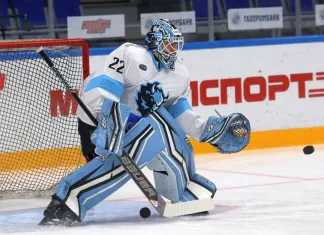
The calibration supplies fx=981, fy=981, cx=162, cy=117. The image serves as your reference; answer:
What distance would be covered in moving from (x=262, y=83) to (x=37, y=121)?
6.63 feet

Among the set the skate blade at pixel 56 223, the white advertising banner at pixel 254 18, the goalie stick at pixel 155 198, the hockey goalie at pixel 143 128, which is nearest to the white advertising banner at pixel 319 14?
the white advertising banner at pixel 254 18

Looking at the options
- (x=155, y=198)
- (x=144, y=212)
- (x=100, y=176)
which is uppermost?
(x=100, y=176)

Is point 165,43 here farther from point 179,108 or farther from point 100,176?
point 100,176

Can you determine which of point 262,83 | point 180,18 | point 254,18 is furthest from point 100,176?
point 254,18

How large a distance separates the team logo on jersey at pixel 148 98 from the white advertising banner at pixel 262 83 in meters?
2.59

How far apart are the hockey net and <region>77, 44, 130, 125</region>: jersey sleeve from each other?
931 mm

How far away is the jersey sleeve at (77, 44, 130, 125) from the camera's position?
4.19 metres

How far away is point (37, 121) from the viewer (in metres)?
5.77

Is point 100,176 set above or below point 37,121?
above

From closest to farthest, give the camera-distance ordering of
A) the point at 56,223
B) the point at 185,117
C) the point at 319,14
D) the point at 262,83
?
the point at 56,223
the point at 185,117
the point at 262,83
the point at 319,14

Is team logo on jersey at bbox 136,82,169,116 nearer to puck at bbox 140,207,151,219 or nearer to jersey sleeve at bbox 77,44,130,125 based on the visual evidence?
jersey sleeve at bbox 77,44,130,125

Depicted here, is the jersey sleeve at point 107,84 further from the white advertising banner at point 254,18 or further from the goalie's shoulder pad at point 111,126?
the white advertising banner at point 254,18

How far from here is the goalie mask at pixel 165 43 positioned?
437 cm

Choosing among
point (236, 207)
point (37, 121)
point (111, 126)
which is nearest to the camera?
point (111, 126)
